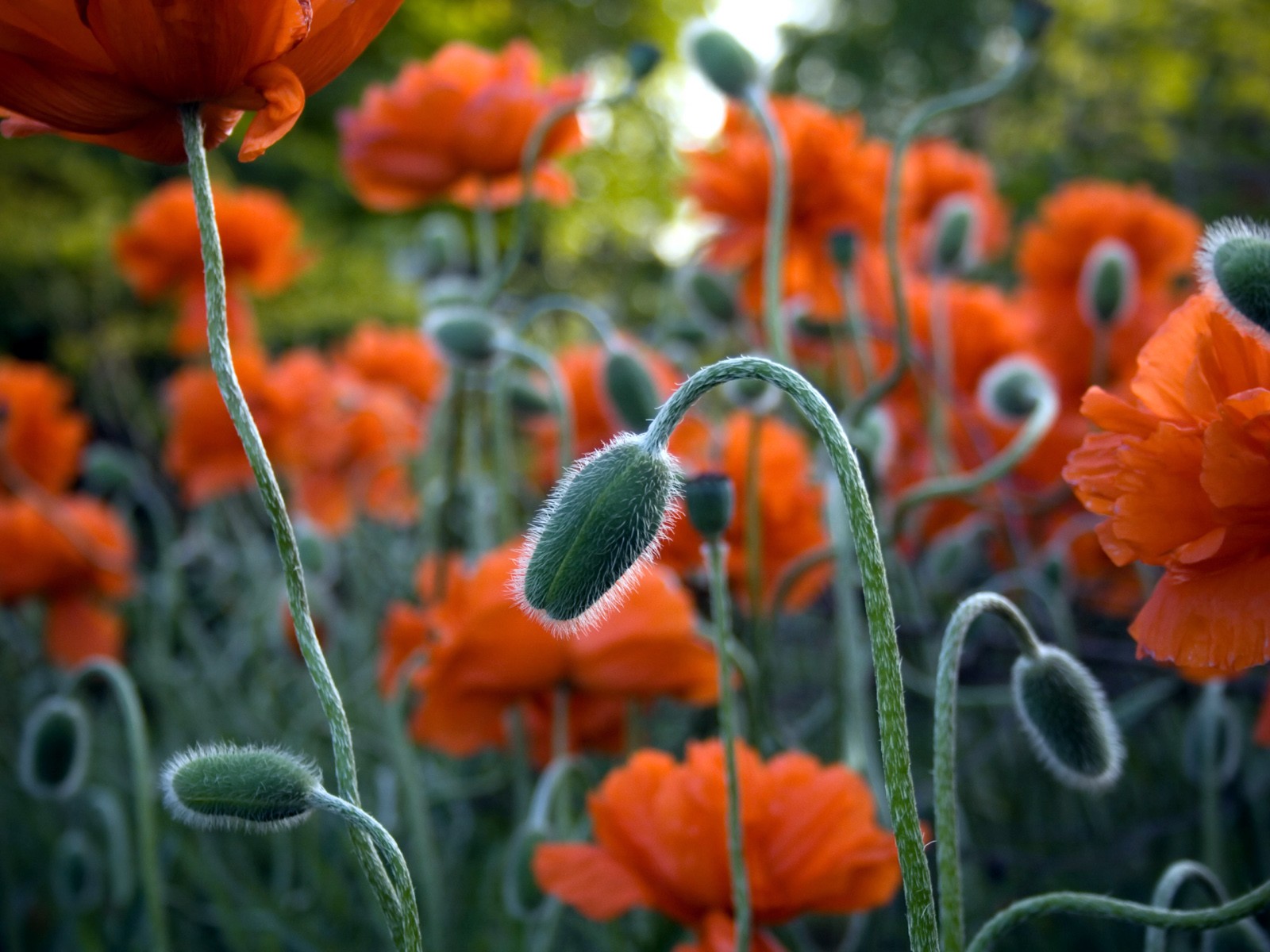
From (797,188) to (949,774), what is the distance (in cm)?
118

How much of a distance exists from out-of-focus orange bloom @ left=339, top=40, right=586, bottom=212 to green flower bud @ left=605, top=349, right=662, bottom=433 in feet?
1.38

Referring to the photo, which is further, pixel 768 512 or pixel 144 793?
pixel 768 512

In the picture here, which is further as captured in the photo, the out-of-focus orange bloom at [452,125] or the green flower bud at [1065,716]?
the out-of-focus orange bloom at [452,125]

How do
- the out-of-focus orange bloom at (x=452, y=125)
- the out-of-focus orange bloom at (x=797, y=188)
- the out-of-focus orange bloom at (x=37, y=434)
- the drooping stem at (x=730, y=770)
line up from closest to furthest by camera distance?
the drooping stem at (x=730, y=770), the out-of-focus orange bloom at (x=452, y=125), the out-of-focus orange bloom at (x=797, y=188), the out-of-focus orange bloom at (x=37, y=434)

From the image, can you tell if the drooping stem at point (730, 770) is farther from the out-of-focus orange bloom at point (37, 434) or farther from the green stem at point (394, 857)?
the out-of-focus orange bloom at point (37, 434)

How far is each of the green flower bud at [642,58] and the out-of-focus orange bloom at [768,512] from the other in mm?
393

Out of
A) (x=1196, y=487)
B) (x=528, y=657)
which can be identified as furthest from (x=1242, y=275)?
(x=528, y=657)

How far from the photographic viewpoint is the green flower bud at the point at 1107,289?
5.11 feet

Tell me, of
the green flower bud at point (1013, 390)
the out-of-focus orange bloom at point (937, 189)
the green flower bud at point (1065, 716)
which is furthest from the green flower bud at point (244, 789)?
the out-of-focus orange bloom at point (937, 189)

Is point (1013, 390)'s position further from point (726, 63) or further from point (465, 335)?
point (465, 335)

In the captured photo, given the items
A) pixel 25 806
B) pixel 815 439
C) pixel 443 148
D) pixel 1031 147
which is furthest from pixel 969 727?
pixel 1031 147

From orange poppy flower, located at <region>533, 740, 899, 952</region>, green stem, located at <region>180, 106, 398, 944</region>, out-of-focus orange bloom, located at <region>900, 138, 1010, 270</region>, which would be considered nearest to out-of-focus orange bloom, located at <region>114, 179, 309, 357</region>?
out-of-focus orange bloom, located at <region>900, 138, 1010, 270</region>

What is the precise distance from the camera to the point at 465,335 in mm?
1240

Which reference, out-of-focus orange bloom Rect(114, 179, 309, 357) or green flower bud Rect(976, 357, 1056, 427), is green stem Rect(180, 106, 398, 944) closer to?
green flower bud Rect(976, 357, 1056, 427)
